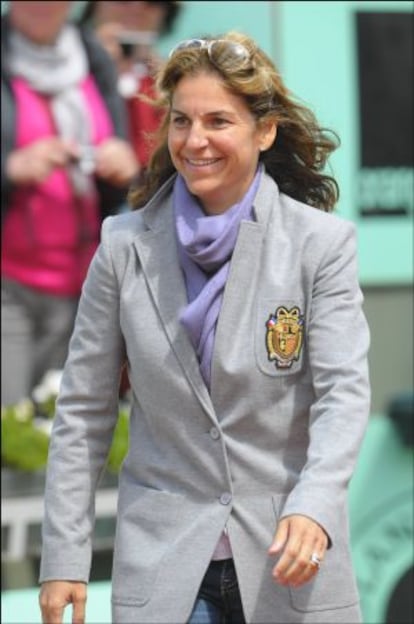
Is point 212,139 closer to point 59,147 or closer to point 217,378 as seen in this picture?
point 217,378

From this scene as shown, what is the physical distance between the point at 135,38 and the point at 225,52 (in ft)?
7.01

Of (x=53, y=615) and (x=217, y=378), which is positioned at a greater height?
(x=217, y=378)

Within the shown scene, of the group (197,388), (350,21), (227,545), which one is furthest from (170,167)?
(350,21)

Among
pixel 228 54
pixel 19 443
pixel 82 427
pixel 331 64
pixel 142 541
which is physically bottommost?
pixel 19 443

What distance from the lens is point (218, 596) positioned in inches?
112

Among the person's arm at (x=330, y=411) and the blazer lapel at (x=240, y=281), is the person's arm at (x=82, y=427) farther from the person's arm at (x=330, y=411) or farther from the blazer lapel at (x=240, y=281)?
the person's arm at (x=330, y=411)

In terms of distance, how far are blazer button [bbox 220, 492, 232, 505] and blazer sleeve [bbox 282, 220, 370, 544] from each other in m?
0.15

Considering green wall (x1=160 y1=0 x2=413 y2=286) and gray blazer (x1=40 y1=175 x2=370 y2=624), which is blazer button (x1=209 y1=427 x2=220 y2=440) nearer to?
gray blazer (x1=40 y1=175 x2=370 y2=624)

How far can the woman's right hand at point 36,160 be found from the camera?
4.75 meters

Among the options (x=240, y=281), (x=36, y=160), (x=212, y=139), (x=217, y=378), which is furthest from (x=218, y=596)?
(x=36, y=160)

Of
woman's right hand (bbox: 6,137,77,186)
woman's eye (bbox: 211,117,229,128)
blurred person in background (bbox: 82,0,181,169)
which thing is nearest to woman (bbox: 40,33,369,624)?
woman's eye (bbox: 211,117,229,128)

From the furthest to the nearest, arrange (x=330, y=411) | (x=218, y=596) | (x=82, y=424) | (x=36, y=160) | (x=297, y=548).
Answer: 1. (x=36, y=160)
2. (x=82, y=424)
3. (x=218, y=596)
4. (x=330, y=411)
5. (x=297, y=548)

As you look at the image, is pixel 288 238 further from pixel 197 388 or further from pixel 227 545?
pixel 227 545

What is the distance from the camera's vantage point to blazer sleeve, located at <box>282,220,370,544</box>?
2.68 metres
